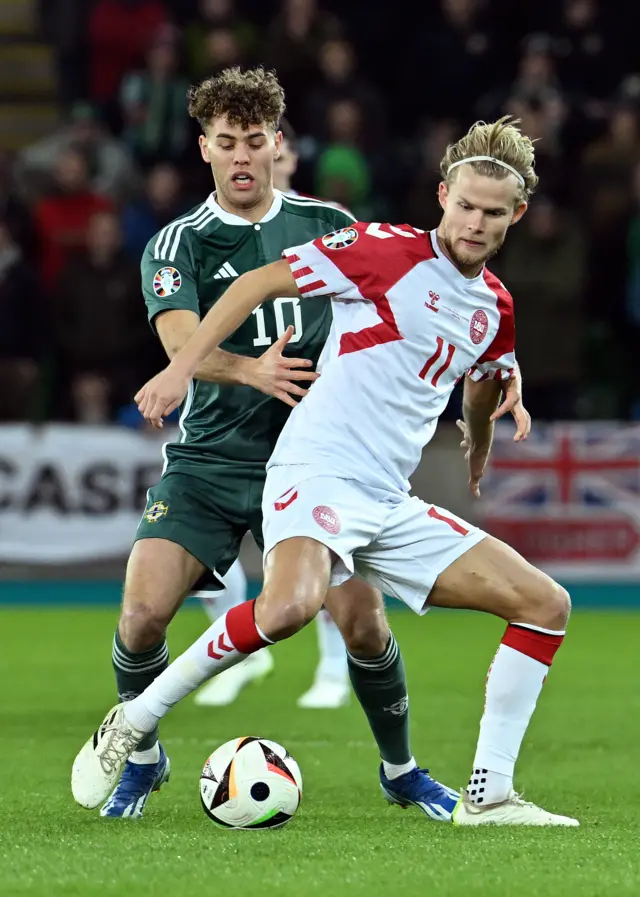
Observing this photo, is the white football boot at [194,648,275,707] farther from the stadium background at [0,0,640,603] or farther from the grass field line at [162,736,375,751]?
the stadium background at [0,0,640,603]

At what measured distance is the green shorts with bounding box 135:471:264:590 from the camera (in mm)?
5211

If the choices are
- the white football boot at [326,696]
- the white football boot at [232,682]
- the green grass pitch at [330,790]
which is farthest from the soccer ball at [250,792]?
the white football boot at [232,682]

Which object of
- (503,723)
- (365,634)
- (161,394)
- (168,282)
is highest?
(168,282)

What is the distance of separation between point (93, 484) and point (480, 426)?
7.76 m

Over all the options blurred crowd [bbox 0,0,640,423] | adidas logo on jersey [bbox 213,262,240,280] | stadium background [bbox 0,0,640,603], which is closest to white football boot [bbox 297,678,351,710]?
adidas logo on jersey [bbox 213,262,240,280]

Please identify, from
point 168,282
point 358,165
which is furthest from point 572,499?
point 168,282

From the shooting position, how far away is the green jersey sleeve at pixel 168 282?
17.1 feet

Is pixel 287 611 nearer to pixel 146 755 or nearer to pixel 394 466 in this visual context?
pixel 394 466

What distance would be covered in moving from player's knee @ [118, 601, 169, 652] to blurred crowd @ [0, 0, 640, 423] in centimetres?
817

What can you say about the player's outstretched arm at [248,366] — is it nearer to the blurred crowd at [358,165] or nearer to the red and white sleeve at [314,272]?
the red and white sleeve at [314,272]

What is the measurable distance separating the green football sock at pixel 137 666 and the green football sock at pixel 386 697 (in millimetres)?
604

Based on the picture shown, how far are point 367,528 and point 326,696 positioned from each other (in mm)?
3376

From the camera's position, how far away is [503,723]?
4789mm

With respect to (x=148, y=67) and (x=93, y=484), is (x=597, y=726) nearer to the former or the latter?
(x=93, y=484)
